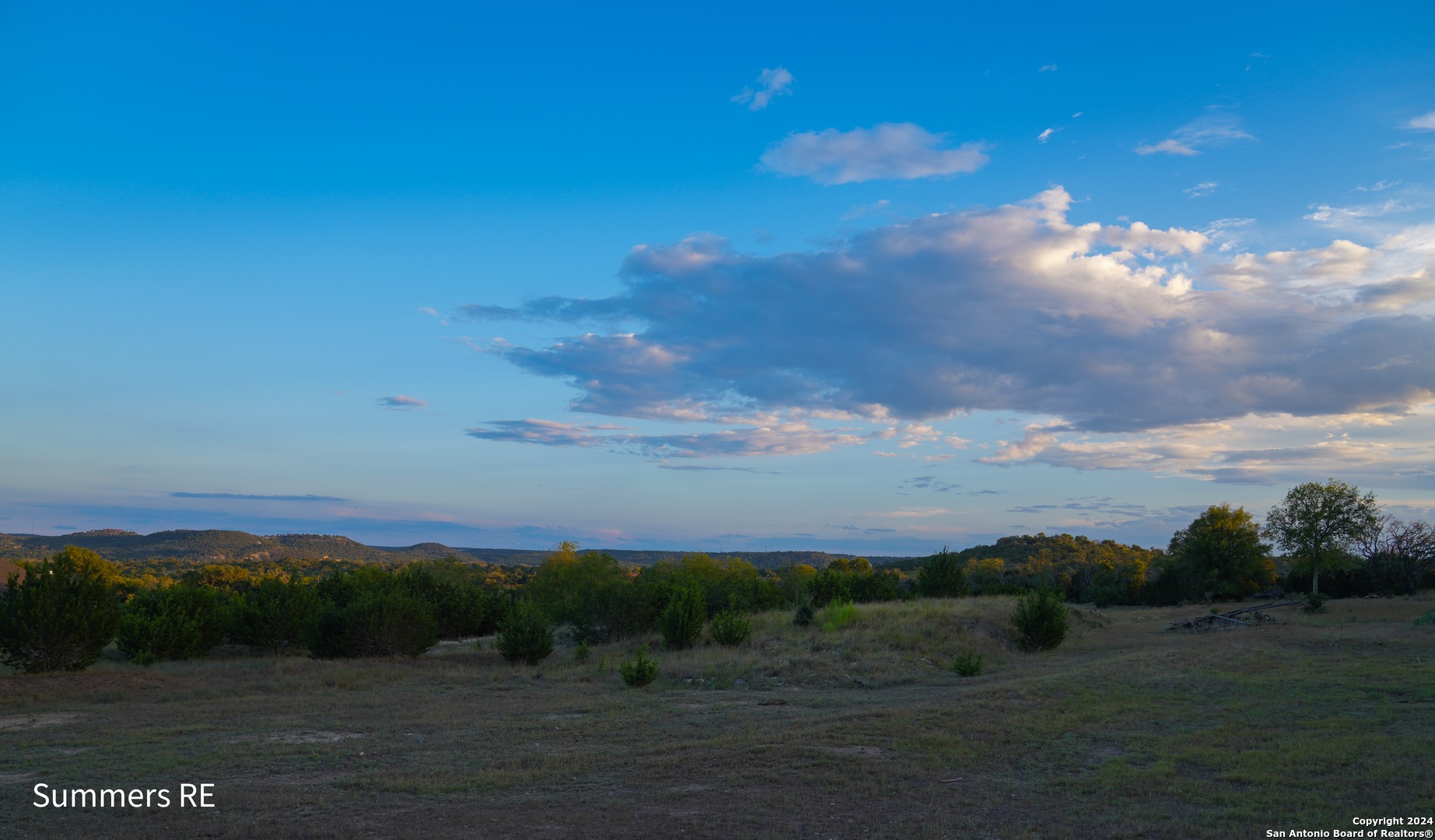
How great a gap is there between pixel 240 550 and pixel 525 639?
117 m

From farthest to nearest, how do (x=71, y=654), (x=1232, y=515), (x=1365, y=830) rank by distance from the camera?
(x=1232, y=515), (x=71, y=654), (x=1365, y=830)

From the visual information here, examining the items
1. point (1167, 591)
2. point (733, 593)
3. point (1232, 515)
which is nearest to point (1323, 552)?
point (1232, 515)

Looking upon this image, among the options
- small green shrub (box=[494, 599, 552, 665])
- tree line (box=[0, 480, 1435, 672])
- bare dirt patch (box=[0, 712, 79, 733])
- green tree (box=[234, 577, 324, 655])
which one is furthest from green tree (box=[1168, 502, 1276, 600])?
bare dirt patch (box=[0, 712, 79, 733])

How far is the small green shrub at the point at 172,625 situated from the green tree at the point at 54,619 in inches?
136

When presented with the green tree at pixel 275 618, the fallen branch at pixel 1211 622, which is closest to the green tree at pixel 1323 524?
the fallen branch at pixel 1211 622

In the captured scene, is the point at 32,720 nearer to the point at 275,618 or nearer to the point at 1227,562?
the point at 275,618

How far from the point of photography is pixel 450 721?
14.0 metres

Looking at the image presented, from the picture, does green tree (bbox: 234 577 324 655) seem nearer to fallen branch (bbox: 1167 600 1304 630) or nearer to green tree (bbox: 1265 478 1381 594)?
fallen branch (bbox: 1167 600 1304 630)

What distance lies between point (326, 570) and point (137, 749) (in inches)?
3467

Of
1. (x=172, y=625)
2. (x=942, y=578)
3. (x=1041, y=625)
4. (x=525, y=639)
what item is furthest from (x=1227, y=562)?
(x=172, y=625)

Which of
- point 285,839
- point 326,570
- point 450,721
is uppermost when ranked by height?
point 285,839

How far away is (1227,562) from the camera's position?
47.6m

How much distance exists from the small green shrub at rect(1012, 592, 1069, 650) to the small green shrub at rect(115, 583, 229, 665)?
96.1 feet

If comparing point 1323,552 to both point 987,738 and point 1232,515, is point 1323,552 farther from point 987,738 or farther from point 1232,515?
point 987,738
